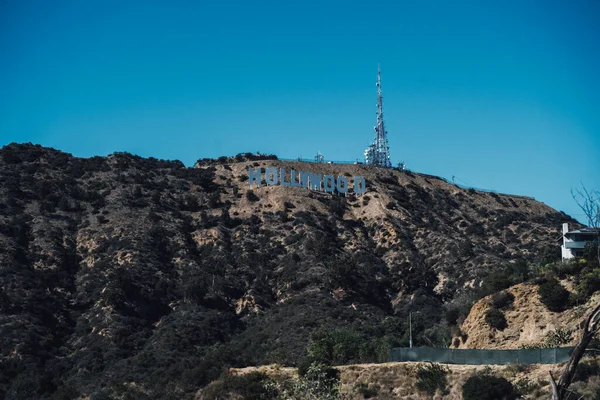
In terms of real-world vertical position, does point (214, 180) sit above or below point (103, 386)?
above

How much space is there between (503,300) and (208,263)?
4744cm

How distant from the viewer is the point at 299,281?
89688mm

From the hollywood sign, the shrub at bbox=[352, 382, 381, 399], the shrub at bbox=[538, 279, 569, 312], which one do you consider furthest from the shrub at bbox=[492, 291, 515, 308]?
the hollywood sign

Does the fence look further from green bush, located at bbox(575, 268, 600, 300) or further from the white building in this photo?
the white building

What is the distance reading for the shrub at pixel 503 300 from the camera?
2128 inches

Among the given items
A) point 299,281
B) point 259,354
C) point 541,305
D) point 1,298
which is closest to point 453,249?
point 299,281

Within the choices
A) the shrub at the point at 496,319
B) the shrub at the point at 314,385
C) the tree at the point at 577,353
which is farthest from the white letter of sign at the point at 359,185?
the tree at the point at 577,353

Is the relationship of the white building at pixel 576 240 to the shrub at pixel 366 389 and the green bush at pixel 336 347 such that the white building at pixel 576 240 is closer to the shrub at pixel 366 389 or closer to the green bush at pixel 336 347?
the green bush at pixel 336 347

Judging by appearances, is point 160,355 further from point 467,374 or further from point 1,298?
point 467,374

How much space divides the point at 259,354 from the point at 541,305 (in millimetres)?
28388

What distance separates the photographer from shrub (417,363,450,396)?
42062mm

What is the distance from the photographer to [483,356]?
4234cm

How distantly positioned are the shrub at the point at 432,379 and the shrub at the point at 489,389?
90.5 inches

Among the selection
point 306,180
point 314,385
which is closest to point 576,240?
point 314,385
